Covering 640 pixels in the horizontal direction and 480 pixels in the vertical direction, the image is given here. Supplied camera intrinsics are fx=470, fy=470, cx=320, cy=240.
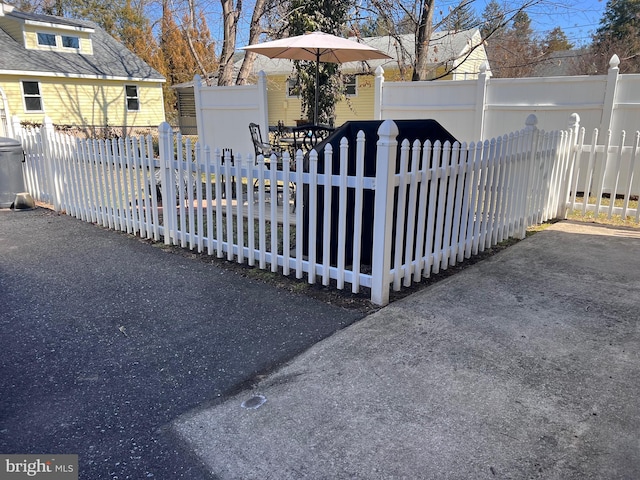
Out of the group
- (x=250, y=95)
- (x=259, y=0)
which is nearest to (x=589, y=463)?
(x=250, y=95)

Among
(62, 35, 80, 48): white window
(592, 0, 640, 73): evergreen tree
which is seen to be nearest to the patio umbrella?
(62, 35, 80, 48): white window

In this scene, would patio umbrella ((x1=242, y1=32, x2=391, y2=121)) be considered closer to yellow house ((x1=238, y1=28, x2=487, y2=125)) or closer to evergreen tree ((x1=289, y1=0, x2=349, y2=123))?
evergreen tree ((x1=289, y1=0, x2=349, y2=123))

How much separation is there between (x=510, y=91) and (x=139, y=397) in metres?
8.22

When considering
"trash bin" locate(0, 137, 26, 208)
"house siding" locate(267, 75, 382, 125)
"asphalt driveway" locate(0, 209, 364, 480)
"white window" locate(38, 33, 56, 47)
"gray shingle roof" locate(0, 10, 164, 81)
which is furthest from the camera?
"white window" locate(38, 33, 56, 47)

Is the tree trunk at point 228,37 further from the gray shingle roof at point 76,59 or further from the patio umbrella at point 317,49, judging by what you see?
the gray shingle roof at point 76,59

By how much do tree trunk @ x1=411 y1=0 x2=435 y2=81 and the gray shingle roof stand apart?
57.0ft

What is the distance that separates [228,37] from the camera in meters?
14.2

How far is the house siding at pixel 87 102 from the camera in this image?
2034cm

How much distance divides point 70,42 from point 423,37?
19.8 m

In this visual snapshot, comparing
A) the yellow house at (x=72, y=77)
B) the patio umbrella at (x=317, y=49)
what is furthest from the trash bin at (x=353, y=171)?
the yellow house at (x=72, y=77)

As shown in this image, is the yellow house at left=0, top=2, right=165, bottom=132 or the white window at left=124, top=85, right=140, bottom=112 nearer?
the yellow house at left=0, top=2, right=165, bottom=132

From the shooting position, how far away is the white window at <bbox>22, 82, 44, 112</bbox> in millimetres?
20547

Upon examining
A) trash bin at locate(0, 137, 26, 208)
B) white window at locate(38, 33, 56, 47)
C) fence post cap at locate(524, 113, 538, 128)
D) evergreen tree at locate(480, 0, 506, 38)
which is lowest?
trash bin at locate(0, 137, 26, 208)

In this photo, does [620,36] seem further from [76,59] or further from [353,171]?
[353,171]
